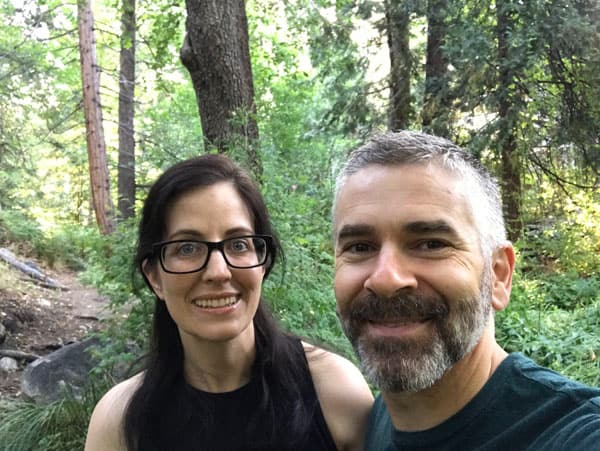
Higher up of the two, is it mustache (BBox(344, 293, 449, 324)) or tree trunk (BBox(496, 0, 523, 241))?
tree trunk (BBox(496, 0, 523, 241))

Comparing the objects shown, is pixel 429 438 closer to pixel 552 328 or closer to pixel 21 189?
pixel 552 328

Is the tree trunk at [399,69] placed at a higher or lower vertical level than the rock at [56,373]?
higher

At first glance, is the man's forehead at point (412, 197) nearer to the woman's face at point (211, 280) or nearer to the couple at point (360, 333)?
the couple at point (360, 333)

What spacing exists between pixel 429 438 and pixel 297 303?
247cm

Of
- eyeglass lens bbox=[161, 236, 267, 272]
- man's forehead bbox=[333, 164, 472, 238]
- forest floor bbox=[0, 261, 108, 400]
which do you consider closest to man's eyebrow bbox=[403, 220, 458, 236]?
man's forehead bbox=[333, 164, 472, 238]

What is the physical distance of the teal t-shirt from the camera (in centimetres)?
122

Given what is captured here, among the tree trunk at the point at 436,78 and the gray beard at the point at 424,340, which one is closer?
the gray beard at the point at 424,340

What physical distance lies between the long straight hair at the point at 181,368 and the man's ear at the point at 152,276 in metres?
0.01

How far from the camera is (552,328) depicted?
6.15m

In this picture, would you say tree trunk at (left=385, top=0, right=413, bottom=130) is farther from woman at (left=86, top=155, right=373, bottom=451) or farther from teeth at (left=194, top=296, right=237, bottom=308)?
teeth at (left=194, top=296, right=237, bottom=308)

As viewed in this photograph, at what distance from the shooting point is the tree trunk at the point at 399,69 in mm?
10477

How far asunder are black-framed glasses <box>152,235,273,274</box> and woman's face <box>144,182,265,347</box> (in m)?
0.02

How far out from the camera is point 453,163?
1477mm

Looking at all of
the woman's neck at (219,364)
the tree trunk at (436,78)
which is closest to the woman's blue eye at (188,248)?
the woman's neck at (219,364)
